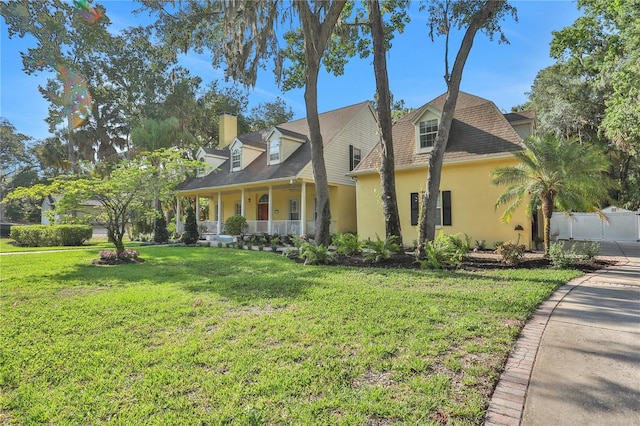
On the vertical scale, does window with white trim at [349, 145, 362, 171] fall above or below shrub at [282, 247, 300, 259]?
above

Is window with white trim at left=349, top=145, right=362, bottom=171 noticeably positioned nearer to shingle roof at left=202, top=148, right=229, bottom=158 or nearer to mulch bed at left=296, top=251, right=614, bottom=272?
shingle roof at left=202, top=148, right=229, bottom=158

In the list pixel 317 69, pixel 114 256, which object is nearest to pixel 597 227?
pixel 317 69

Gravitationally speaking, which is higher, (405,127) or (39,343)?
(405,127)

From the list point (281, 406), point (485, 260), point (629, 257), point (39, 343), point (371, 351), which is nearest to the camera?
point (281, 406)

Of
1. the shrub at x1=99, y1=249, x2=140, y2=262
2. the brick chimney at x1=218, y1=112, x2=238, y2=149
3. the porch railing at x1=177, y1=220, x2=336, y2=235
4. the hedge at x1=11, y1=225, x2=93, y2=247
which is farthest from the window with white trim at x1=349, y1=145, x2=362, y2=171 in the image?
the hedge at x1=11, y1=225, x2=93, y2=247

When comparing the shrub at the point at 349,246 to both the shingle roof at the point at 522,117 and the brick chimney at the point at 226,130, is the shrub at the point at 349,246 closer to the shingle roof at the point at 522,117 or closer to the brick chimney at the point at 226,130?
the shingle roof at the point at 522,117

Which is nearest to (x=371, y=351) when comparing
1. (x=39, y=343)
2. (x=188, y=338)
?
(x=188, y=338)

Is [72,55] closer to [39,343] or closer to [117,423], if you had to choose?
[39,343]

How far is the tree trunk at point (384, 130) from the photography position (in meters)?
9.77

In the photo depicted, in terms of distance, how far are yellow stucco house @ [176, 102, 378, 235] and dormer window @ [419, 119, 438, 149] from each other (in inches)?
200

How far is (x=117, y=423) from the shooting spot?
232 cm

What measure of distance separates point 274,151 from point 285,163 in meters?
1.34

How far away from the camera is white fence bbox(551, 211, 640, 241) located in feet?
55.1

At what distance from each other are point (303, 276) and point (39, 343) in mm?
4698
